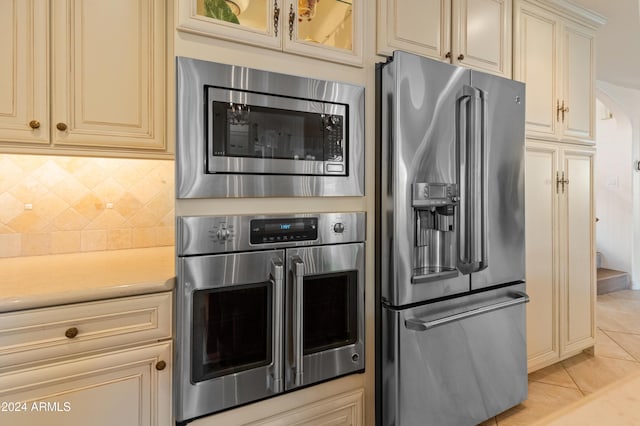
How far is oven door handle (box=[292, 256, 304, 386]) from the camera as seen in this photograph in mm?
1407

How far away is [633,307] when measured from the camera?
12.8ft

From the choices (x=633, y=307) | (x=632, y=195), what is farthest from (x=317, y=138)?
(x=632, y=195)

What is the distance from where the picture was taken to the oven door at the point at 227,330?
4.13 feet

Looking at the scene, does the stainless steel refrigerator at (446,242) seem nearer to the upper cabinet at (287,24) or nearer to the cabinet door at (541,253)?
the upper cabinet at (287,24)

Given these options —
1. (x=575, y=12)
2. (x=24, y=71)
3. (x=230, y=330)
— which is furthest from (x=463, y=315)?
(x=575, y=12)

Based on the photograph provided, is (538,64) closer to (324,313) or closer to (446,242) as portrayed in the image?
(446,242)

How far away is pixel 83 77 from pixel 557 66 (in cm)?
264

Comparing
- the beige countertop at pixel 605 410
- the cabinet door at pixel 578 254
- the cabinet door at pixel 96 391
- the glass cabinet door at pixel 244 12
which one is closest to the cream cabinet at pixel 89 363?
the cabinet door at pixel 96 391

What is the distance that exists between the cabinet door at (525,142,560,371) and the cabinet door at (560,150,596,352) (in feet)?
0.37

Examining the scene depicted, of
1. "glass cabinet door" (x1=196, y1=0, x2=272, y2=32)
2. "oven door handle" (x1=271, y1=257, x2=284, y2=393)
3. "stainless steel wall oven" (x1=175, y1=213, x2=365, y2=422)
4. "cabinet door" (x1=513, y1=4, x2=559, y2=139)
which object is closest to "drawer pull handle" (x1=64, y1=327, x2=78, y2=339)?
"stainless steel wall oven" (x1=175, y1=213, x2=365, y2=422)

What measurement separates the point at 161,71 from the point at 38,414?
1.29 metres

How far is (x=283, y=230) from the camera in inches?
55.2

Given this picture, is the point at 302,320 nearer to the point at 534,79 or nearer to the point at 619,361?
the point at 534,79

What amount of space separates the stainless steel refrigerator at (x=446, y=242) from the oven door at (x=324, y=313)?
13cm
